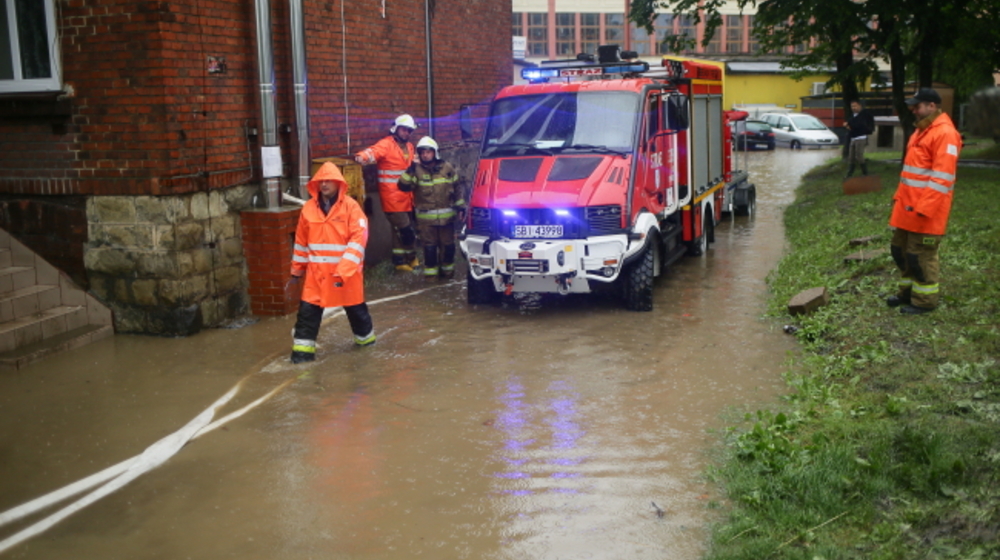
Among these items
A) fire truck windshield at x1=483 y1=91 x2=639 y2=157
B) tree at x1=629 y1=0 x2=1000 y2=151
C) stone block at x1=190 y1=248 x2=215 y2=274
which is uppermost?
tree at x1=629 y1=0 x2=1000 y2=151

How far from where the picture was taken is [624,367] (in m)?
7.66

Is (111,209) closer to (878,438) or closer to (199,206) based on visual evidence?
(199,206)

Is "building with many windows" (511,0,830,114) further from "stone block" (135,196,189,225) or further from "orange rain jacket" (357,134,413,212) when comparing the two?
"stone block" (135,196,189,225)

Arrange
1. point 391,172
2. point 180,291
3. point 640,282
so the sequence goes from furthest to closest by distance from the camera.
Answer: point 391,172 → point 640,282 → point 180,291

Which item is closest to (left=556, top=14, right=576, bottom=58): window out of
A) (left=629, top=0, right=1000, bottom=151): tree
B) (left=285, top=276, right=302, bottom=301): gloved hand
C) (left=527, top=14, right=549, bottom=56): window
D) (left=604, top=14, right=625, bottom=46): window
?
(left=527, top=14, right=549, bottom=56): window

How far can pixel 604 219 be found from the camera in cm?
927

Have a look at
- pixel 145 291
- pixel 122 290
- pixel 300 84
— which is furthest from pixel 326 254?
pixel 300 84

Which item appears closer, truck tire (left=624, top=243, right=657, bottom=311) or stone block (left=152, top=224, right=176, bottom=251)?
stone block (left=152, top=224, right=176, bottom=251)

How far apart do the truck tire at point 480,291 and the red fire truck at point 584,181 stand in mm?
13

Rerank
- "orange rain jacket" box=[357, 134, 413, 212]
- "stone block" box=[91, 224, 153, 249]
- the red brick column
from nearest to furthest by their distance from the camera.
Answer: "stone block" box=[91, 224, 153, 249] < the red brick column < "orange rain jacket" box=[357, 134, 413, 212]

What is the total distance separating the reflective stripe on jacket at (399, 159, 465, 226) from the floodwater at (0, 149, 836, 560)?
1814mm

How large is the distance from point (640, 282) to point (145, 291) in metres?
4.86

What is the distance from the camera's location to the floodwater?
15.4ft

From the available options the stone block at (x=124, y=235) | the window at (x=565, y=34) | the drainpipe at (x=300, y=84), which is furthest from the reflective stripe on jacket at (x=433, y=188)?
the window at (x=565, y=34)
